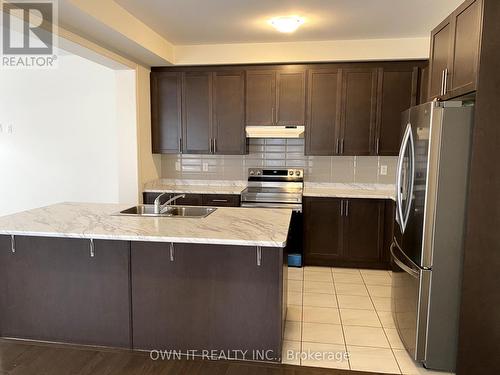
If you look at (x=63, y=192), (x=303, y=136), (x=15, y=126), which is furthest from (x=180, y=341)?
(x=15, y=126)

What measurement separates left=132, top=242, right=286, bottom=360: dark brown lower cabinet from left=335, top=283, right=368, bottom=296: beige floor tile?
1385 mm

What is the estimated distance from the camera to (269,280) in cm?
233

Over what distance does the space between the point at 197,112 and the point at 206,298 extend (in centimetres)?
266

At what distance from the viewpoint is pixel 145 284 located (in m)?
2.45

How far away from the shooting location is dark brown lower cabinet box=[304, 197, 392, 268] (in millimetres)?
4121

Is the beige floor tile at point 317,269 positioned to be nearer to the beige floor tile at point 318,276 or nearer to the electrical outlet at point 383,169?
the beige floor tile at point 318,276

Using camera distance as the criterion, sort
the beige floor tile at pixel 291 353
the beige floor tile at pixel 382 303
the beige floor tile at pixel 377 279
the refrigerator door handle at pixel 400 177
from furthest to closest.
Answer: the beige floor tile at pixel 377 279
the beige floor tile at pixel 382 303
the refrigerator door handle at pixel 400 177
the beige floor tile at pixel 291 353

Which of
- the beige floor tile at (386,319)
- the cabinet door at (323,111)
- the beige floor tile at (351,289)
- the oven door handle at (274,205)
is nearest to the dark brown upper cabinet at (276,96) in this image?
the cabinet door at (323,111)

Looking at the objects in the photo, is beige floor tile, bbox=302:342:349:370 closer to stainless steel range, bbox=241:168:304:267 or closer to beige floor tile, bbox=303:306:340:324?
beige floor tile, bbox=303:306:340:324

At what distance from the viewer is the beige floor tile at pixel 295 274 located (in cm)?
392

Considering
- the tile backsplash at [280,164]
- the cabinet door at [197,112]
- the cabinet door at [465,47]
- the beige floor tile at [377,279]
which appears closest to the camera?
the cabinet door at [465,47]

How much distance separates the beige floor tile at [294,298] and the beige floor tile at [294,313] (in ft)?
0.25

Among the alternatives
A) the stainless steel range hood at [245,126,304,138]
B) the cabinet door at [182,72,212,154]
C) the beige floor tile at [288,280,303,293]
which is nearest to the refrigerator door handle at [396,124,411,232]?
the beige floor tile at [288,280,303,293]

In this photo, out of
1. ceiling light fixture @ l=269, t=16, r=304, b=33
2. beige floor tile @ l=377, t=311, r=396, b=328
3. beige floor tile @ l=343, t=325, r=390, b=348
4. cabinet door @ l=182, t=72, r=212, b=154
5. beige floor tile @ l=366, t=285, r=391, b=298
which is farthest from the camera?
cabinet door @ l=182, t=72, r=212, b=154
